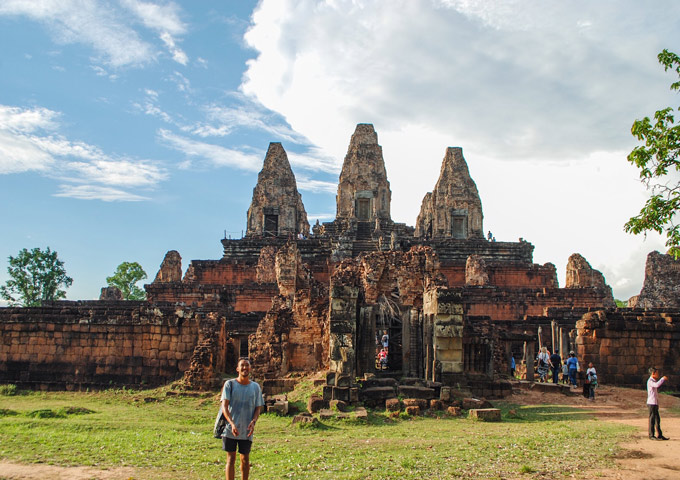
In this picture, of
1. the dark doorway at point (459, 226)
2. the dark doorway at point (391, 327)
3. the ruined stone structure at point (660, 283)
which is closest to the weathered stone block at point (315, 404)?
the dark doorway at point (391, 327)

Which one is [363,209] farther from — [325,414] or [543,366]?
[325,414]

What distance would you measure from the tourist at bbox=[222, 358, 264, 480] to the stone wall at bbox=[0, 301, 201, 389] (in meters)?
11.2

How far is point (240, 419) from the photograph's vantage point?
5.95 m

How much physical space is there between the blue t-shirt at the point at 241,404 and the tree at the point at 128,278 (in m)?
42.8

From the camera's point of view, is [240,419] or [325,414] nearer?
[240,419]

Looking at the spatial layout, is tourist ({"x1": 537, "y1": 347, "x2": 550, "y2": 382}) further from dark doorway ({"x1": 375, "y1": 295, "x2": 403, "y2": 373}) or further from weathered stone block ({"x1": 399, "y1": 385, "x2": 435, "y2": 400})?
weathered stone block ({"x1": 399, "y1": 385, "x2": 435, "y2": 400})

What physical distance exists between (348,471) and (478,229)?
41300mm

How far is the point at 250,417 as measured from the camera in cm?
600

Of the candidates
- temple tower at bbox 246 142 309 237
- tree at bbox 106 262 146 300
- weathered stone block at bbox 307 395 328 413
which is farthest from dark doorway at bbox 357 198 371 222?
weathered stone block at bbox 307 395 328 413

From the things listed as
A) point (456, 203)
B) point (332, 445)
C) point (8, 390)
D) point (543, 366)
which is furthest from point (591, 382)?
point (456, 203)

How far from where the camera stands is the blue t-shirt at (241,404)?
593 centimetres

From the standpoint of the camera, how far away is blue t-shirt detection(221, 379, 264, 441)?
593cm

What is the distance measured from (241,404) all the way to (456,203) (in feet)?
138

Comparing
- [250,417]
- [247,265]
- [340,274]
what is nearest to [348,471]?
[250,417]
